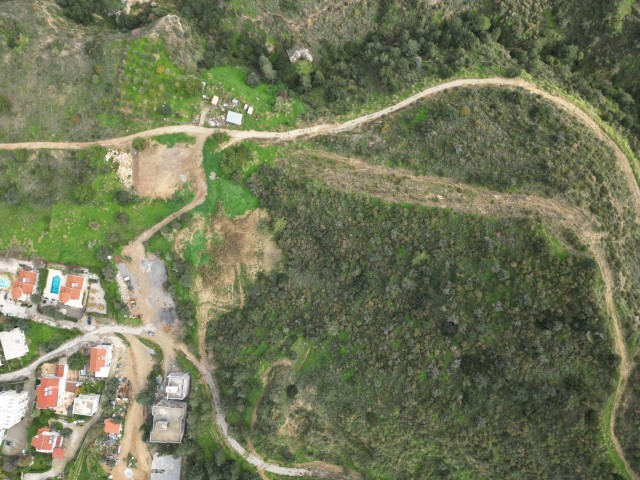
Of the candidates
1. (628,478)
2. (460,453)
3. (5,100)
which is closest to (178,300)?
(5,100)

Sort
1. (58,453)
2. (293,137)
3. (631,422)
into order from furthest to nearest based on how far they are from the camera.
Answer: (293,137)
(58,453)
(631,422)

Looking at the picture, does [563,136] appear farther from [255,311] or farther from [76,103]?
[76,103]

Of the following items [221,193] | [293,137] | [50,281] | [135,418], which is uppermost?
[293,137]

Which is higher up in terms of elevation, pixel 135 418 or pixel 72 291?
pixel 72 291

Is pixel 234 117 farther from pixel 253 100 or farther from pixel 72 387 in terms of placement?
pixel 72 387

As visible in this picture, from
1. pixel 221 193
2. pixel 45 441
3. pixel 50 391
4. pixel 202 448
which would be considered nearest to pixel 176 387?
pixel 202 448

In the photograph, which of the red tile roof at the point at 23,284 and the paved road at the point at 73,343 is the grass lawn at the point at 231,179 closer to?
the paved road at the point at 73,343
